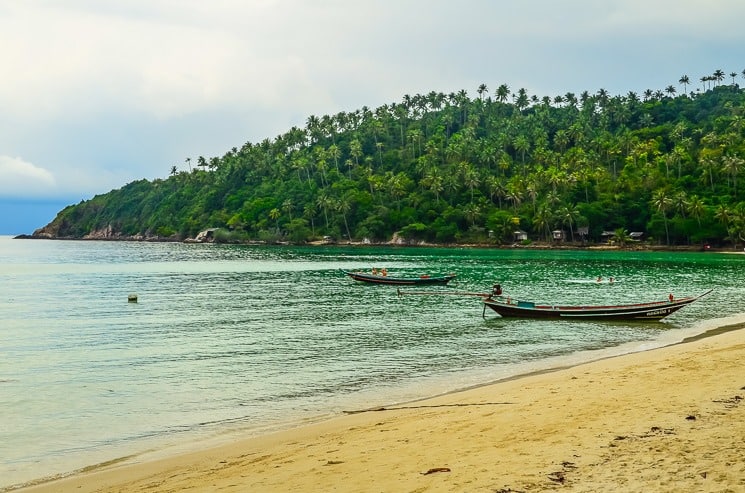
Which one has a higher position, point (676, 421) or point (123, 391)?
point (676, 421)

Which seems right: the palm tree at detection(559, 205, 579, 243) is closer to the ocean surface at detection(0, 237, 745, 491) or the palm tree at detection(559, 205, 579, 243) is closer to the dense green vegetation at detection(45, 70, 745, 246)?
the dense green vegetation at detection(45, 70, 745, 246)

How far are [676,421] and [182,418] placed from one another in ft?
39.4

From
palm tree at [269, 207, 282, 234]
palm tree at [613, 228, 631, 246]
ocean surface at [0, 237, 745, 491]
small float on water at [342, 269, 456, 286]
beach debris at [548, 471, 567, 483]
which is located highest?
palm tree at [269, 207, 282, 234]

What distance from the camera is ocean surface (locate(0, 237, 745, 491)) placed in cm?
1611

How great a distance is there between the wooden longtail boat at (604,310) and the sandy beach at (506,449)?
20.0 meters

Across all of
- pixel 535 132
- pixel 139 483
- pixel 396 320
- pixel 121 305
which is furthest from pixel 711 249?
pixel 139 483

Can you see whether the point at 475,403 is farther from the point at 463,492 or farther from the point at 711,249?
the point at 711,249

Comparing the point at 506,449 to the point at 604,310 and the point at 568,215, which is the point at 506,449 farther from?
the point at 568,215

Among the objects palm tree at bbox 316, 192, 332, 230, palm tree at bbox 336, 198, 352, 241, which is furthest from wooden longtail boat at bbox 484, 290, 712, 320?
palm tree at bbox 316, 192, 332, 230

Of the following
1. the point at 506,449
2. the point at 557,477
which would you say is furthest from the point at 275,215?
the point at 557,477

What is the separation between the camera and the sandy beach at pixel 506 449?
8477 millimetres

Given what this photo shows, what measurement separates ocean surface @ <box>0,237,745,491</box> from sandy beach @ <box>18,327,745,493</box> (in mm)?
2398

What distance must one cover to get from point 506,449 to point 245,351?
19.3 meters

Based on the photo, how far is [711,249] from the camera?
122 metres
